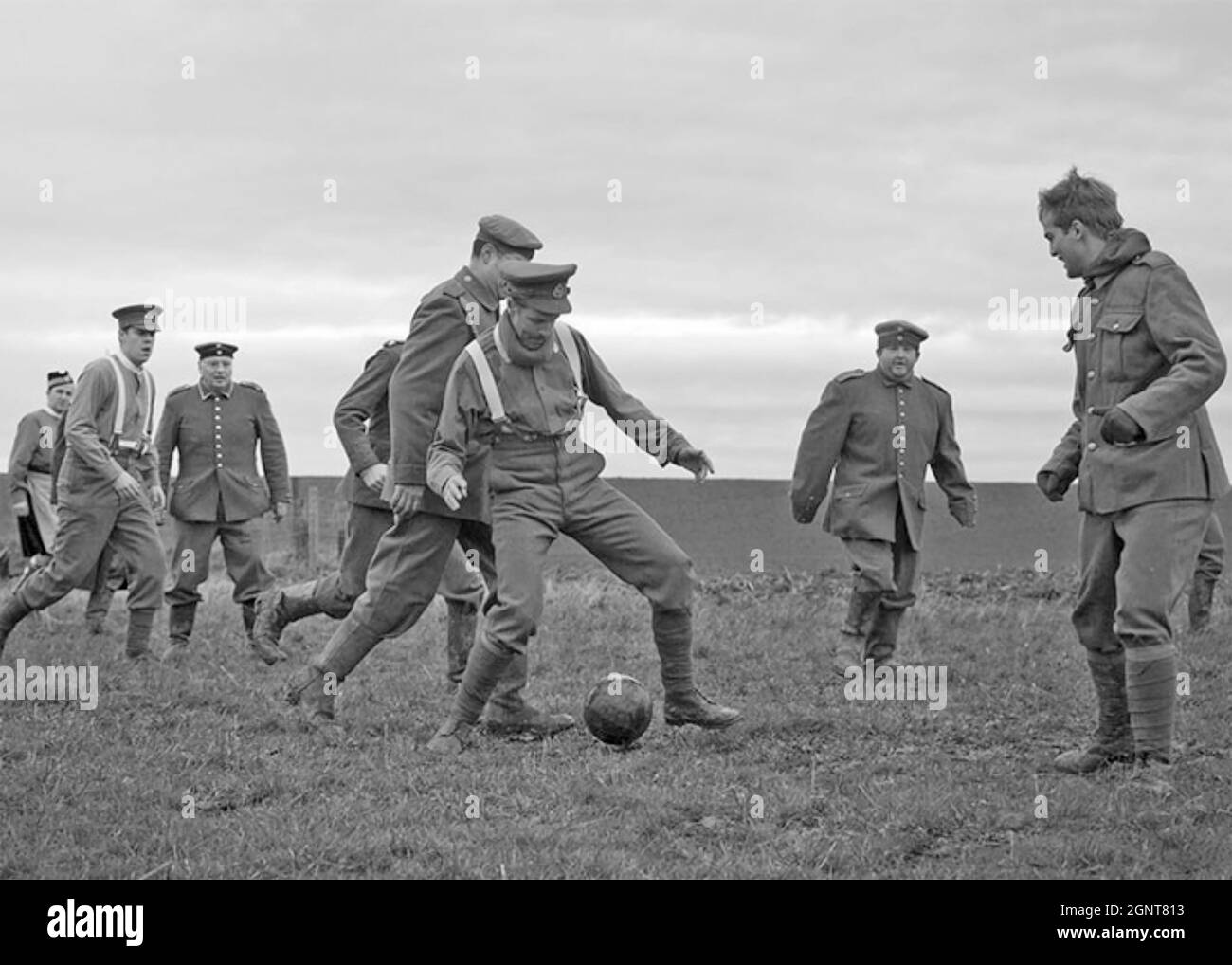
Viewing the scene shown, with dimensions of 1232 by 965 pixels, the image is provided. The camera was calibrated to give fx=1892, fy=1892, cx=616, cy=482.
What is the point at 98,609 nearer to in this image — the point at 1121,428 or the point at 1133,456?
the point at 1133,456

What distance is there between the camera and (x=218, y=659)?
12.2 metres

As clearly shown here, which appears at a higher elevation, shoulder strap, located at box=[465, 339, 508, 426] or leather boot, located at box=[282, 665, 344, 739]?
shoulder strap, located at box=[465, 339, 508, 426]

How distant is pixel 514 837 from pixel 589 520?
2264mm

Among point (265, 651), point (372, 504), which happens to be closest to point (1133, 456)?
point (372, 504)

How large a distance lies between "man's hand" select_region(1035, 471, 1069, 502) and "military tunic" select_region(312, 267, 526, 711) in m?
2.64

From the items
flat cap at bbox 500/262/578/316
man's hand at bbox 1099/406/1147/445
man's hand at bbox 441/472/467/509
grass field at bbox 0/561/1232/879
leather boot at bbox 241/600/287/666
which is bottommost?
grass field at bbox 0/561/1232/879

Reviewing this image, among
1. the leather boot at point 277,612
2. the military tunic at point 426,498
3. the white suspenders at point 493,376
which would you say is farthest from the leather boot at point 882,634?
the white suspenders at point 493,376

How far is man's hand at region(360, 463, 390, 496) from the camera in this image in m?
10.4

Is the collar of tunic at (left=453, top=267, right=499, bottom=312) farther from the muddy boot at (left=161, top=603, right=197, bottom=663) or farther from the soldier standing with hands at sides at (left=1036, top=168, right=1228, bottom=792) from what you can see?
the muddy boot at (left=161, top=603, right=197, bottom=663)

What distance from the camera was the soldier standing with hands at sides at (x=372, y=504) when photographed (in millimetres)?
10461

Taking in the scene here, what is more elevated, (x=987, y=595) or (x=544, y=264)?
(x=544, y=264)
